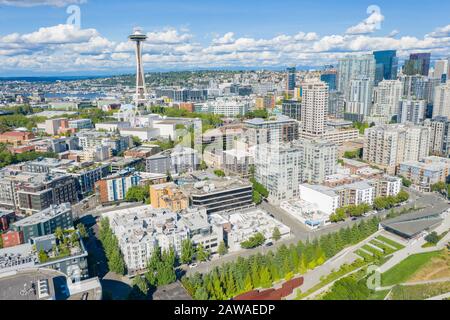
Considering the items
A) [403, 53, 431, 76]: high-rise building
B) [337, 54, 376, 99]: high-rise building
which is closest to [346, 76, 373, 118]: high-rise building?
[337, 54, 376, 99]: high-rise building

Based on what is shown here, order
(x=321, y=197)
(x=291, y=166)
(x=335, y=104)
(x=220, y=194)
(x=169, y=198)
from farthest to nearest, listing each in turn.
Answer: (x=335, y=104) < (x=291, y=166) < (x=321, y=197) < (x=220, y=194) < (x=169, y=198)

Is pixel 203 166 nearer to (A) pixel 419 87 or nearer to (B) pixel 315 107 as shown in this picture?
(B) pixel 315 107

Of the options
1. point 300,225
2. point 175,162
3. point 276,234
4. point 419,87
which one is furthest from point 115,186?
point 419,87

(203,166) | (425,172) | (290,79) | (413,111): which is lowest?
(203,166)

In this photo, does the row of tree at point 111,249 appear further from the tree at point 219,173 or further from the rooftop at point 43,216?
the tree at point 219,173

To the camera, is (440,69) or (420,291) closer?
(420,291)

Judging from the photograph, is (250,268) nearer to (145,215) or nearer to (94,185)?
(145,215)

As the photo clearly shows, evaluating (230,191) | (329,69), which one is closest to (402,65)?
(329,69)
